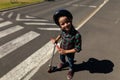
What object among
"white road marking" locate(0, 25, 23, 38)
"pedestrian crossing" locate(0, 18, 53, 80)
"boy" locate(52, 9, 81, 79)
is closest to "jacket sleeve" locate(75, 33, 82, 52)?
"boy" locate(52, 9, 81, 79)

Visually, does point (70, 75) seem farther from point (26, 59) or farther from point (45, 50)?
point (45, 50)

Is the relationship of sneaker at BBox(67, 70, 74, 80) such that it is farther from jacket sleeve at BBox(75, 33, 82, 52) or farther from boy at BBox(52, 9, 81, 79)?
jacket sleeve at BBox(75, 33, 82, 52)

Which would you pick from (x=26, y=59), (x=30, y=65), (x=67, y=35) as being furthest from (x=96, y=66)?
(x=26, y=59)

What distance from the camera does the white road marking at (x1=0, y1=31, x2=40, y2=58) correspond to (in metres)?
11.4

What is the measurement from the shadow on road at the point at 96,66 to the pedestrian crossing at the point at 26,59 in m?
1.53

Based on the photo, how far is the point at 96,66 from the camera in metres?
9.77

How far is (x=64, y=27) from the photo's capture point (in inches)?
310

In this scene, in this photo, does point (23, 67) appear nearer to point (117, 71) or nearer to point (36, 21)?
point (117, 71)

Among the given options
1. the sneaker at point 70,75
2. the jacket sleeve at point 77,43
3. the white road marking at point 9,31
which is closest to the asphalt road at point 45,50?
the white road marking at point 9,31

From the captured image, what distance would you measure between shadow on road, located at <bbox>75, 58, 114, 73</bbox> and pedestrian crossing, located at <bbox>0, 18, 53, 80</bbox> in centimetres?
153

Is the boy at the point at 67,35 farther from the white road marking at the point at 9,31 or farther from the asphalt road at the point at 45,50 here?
the white road marking at the point at 9,31

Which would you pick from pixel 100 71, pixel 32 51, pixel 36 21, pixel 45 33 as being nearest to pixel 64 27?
pixel 100 71

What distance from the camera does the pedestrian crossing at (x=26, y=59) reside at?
8966 millimetres

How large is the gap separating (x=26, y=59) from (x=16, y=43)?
2.38m
